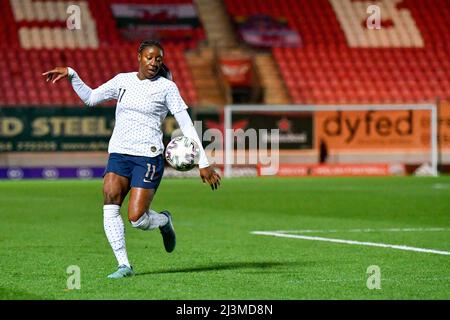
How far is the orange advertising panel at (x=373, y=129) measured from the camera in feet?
124

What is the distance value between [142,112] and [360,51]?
3553cm

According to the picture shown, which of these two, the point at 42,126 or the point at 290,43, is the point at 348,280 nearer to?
the point at 42,126

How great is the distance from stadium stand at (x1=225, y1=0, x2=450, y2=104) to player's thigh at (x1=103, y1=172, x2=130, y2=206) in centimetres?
3137

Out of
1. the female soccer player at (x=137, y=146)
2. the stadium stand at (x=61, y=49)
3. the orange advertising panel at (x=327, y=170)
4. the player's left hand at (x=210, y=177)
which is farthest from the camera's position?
the stadium stand at (x=61, y=49)

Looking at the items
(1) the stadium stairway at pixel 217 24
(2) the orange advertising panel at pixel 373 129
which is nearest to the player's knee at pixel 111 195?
(2) the orange advertising panel at pixel 373 129

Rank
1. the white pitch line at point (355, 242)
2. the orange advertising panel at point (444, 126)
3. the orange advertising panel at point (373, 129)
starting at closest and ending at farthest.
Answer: the white pitch line at point (355, 242), the orange advertising panel at point (373, 129), the orange advertising panel at point (444, 126)

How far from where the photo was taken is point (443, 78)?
1758 inches

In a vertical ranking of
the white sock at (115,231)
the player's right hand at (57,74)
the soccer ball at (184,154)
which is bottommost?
the white sock at (115,231)

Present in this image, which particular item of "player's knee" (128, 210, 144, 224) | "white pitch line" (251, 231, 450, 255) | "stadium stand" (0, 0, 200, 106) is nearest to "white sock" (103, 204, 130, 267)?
"player's knee" (128, 210, 144, 224)

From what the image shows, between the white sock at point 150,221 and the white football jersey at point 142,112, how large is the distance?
0.59 m

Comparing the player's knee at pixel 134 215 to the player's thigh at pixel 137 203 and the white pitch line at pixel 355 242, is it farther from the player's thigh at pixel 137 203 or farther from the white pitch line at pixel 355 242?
the white pitch line at pixel 355 242

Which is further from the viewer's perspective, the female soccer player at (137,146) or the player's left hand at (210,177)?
the female soccer player at (137,146)
